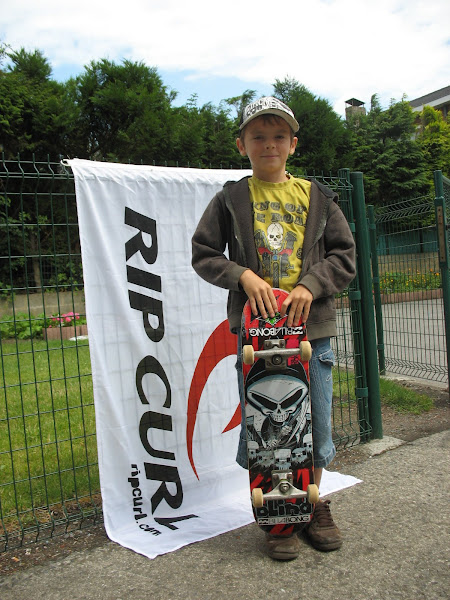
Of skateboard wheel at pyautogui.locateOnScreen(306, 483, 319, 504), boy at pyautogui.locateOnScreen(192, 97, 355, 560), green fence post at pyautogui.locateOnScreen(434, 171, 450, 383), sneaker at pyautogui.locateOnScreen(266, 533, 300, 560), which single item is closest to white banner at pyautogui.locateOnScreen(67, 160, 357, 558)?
sneaker at pyautogui.locateOnScreen(266, 533, 300, 560)

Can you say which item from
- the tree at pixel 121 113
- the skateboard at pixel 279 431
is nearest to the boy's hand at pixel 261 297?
the skateboard at pixel 279 431

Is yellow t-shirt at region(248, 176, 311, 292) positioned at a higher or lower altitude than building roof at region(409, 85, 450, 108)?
lower

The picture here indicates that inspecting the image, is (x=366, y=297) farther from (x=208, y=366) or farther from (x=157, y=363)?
(x=157, y=363)

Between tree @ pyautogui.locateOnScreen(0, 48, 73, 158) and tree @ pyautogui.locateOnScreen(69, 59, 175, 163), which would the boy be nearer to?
tree @ pyautogui.locateOnScreen(69, 59, 175, 163)

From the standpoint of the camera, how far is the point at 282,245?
2393 millimetres

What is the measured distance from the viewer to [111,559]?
2.47 meters

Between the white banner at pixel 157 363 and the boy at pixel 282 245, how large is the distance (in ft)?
1.76

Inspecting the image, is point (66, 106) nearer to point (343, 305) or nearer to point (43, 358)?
point (43, 358)

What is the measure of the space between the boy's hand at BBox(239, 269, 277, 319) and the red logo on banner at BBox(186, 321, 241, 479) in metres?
0.95

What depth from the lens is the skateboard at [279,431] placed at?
223cm

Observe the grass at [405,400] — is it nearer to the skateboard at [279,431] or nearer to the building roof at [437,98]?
the skateboard at [279,431]

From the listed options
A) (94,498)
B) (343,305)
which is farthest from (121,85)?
(94,498)

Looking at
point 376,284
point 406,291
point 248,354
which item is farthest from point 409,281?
point 248,354

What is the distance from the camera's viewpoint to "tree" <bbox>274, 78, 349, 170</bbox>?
752 inches
